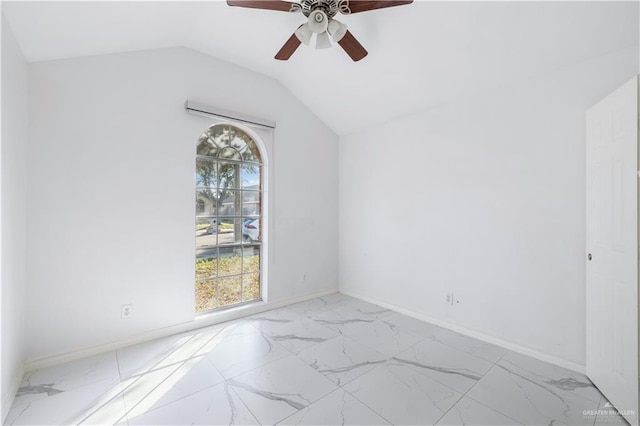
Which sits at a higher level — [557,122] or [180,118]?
[180,118]

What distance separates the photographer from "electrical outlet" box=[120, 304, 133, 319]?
259 centimetres

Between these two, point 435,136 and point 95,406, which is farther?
point 435,136

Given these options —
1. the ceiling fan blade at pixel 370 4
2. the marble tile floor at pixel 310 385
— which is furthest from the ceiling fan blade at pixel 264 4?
the marble tile floor at pixel 310 385

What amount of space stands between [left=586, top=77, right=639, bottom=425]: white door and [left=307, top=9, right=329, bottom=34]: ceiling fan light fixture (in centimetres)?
196

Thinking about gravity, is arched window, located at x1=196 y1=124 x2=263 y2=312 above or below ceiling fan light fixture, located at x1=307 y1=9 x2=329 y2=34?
below

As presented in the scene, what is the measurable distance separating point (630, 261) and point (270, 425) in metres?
2.39

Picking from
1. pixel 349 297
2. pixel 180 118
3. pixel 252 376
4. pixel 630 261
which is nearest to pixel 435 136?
pixel 630 261

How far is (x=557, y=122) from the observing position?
7.62 ft

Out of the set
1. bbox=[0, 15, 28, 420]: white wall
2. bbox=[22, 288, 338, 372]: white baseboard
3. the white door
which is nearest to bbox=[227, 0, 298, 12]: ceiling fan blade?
bbox=[0, 15, 28, 420]: white wall

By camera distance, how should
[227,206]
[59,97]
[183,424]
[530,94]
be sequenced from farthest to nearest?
[227,206]
[530,94]
[59,97]
[183,424]

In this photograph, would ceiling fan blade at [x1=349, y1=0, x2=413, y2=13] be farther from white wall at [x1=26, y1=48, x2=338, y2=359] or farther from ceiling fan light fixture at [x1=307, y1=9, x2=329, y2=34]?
white wall at [x1=26, y1=48, x2=338, y2=359]

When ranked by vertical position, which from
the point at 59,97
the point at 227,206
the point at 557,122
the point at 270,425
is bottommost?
the point at 270,425

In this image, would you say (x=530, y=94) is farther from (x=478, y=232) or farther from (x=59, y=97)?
(x=59, y=97)

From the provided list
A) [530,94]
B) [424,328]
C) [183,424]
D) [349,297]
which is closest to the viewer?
[183,424]
